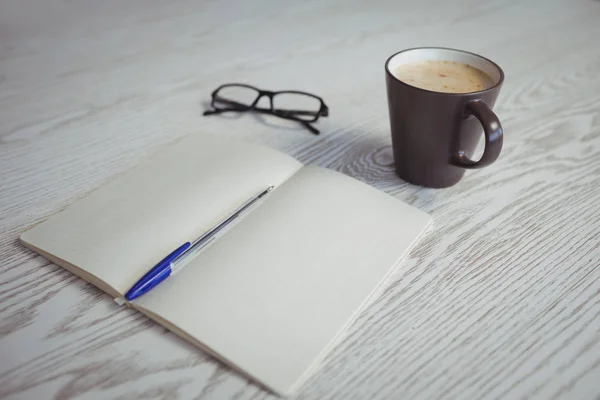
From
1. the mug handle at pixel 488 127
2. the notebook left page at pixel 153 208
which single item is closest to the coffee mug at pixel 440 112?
the mug handle at pixel 488 127

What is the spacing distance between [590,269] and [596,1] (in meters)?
1.01

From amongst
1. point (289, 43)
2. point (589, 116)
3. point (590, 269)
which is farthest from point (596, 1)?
point (590, 269)

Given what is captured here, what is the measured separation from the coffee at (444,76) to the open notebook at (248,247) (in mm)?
136

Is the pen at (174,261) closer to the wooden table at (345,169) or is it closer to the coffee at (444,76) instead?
the wooden table at (345,169)

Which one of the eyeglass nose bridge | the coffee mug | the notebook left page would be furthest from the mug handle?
the eyeglass nose bridge

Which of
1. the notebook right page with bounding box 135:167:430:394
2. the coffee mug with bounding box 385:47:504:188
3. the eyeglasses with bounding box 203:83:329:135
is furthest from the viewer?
the eyeglasses with bounding box 203:83:329:135

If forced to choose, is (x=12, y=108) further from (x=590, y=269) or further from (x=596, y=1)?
(x=596, y=1)

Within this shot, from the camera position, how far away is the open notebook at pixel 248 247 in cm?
39

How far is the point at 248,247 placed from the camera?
0.46 metres

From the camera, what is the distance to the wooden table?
385 millimetres

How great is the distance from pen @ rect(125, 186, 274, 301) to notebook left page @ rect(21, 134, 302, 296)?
0.5 inches

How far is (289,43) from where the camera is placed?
98 centimetres

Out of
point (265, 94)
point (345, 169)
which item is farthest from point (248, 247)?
point (265, 94)

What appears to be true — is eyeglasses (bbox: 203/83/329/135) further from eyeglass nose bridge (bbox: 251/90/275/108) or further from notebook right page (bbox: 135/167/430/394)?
notebook right page (bbox: 135/167/430/394)
